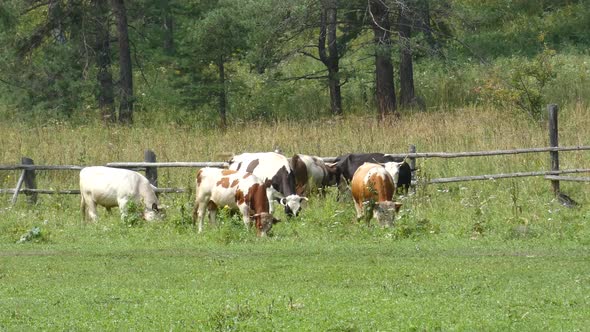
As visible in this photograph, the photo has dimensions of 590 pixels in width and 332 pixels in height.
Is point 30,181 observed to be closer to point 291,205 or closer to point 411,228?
point 291,205

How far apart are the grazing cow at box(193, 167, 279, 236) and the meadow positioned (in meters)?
0.42

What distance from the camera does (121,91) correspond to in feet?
112

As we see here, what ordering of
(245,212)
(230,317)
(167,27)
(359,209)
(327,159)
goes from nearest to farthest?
(230,317)
(245,212)
(359,209)
(327,159)
(167,27)

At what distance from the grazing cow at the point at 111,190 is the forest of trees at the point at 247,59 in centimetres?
959

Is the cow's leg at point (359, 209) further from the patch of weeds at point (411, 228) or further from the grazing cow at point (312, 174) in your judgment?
the grazing cow at point (312, 174)

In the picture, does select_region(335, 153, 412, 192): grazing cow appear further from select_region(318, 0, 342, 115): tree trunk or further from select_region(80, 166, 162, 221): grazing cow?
select_region(318, 0, 342, 115): tree trunk

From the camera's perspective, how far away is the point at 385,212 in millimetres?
17766

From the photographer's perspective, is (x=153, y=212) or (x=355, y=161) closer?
(x=153, y=212)

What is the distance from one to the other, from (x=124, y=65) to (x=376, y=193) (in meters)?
16.8

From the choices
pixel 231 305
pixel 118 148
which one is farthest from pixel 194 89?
pixel 231 305

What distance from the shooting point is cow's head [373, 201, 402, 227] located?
17669 millimetres

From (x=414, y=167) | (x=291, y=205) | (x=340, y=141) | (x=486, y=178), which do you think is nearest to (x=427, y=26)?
(x=340, y=141)

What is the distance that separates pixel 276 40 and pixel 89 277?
1889cm

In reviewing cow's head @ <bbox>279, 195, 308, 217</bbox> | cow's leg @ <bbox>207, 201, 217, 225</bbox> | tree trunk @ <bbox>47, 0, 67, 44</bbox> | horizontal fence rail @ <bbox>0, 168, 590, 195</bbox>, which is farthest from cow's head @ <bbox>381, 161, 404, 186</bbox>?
tree trunk @ <bbox>47, 0, 67, 44</bbox>
